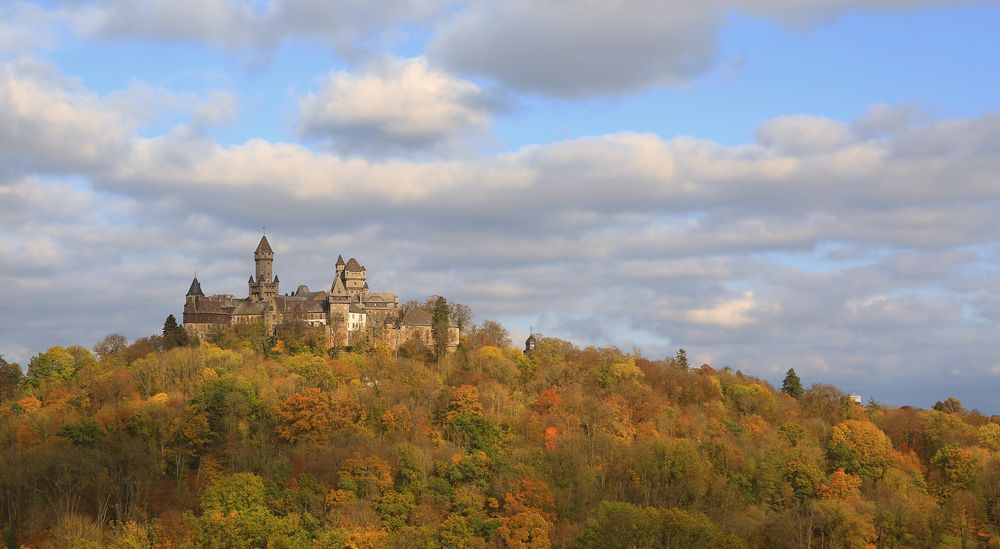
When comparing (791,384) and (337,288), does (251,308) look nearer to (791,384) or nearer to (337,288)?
(337,288)

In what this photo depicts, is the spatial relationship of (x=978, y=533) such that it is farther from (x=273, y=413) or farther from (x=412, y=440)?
(x=273, y=413)

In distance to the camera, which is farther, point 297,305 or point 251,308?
point 251,308

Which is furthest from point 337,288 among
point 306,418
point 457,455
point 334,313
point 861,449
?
point 861,449

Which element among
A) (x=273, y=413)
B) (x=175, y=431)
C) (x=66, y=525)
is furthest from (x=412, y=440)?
(x=66, y=525)

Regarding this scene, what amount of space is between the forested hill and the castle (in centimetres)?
301

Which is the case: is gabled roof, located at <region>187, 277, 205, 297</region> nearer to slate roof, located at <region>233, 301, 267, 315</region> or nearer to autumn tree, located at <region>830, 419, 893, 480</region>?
slate roof, located at <region>233, 301, 267, 315</region>

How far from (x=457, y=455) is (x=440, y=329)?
32.0m

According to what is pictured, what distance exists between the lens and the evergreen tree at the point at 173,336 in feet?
406

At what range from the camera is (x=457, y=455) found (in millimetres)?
93188

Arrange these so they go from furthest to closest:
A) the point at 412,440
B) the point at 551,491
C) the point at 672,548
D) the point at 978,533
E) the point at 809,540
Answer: the point at 412,440, the point at 978,533, the point at 551,491, the point at 809,540, the point at 672,548

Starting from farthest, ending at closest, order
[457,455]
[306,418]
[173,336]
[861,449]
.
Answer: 1. [173,336]
2. [861,449]
3. [306,418]
4. [457,455]

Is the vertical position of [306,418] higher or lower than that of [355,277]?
lower

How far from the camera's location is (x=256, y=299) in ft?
427

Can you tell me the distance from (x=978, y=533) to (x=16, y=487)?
7016cm
